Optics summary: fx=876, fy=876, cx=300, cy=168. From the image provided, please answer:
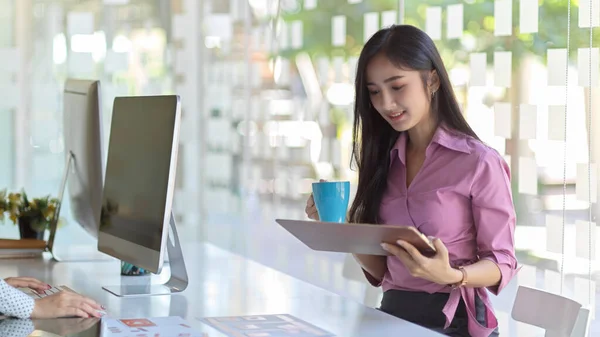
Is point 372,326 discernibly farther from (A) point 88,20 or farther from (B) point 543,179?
(A) point 88,20

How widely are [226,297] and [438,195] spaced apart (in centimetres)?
59

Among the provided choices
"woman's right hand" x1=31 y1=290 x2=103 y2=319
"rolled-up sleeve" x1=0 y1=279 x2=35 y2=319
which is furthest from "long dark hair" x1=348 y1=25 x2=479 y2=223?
"rolled-up sleeve" x1=0 y1=279 x2=35 y2=319

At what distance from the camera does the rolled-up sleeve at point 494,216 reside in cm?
205

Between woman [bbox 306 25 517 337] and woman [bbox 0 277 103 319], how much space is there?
614mm

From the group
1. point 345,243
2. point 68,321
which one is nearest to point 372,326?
point 345,243

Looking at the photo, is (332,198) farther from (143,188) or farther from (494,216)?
(143,188)

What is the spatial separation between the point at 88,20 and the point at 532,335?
2.97 metres

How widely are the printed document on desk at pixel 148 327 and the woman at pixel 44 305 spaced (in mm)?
59

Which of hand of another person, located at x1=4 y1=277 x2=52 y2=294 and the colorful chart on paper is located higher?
hand of another person, located at x1=4 y1=277 x2=52 y2=294

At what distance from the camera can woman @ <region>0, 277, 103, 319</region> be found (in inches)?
73.5

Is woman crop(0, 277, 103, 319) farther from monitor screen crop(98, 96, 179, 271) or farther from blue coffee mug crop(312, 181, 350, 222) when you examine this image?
blue coffee mug crop(312, 181, 350, 222)

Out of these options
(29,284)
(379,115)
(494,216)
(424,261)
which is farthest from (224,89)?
(424,261)

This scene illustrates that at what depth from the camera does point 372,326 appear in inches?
72.7

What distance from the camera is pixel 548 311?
1.97 m
